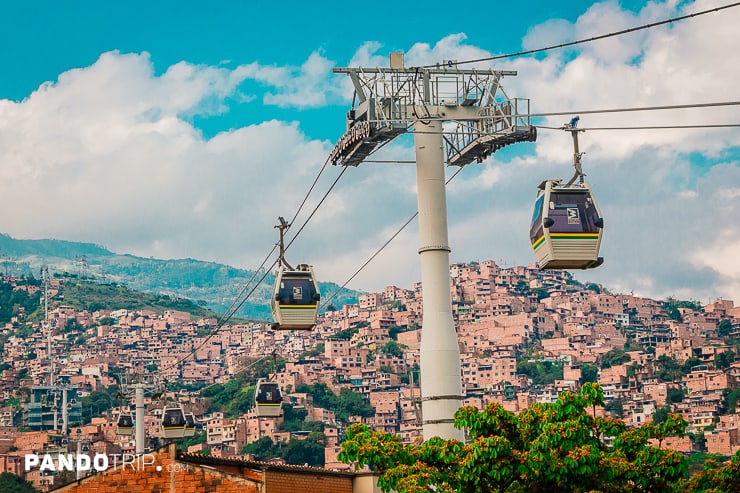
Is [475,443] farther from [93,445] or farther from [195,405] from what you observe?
[195,405]

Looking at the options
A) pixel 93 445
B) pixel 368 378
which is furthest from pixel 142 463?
pixel 368 378

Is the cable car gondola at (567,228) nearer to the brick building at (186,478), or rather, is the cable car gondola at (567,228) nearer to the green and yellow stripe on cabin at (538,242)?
the green and yellow stripe on cabin at (538,242)

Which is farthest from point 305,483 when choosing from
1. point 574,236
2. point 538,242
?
point 574,236

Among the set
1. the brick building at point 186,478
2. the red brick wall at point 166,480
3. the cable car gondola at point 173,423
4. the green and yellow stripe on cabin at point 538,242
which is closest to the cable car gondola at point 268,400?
the cable car gondola at point 173,423

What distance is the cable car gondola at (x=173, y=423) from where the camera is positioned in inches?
1316

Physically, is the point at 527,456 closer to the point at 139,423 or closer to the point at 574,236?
the point at 574,236

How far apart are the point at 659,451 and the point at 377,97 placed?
185 inches

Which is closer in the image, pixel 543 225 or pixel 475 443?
pixel 543 225

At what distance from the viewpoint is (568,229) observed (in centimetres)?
1284

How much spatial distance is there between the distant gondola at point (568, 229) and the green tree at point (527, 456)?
6.19ft

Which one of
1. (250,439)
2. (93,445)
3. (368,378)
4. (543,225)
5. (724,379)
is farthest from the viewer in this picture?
(368,378)

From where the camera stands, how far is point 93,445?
143m

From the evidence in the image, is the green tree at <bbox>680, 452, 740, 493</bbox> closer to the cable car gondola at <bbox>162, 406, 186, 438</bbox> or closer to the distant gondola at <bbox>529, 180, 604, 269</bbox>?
the distant gondola at <bbox>529, 180, 604, 269</bbox>

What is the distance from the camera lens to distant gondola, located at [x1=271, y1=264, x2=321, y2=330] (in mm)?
17344
